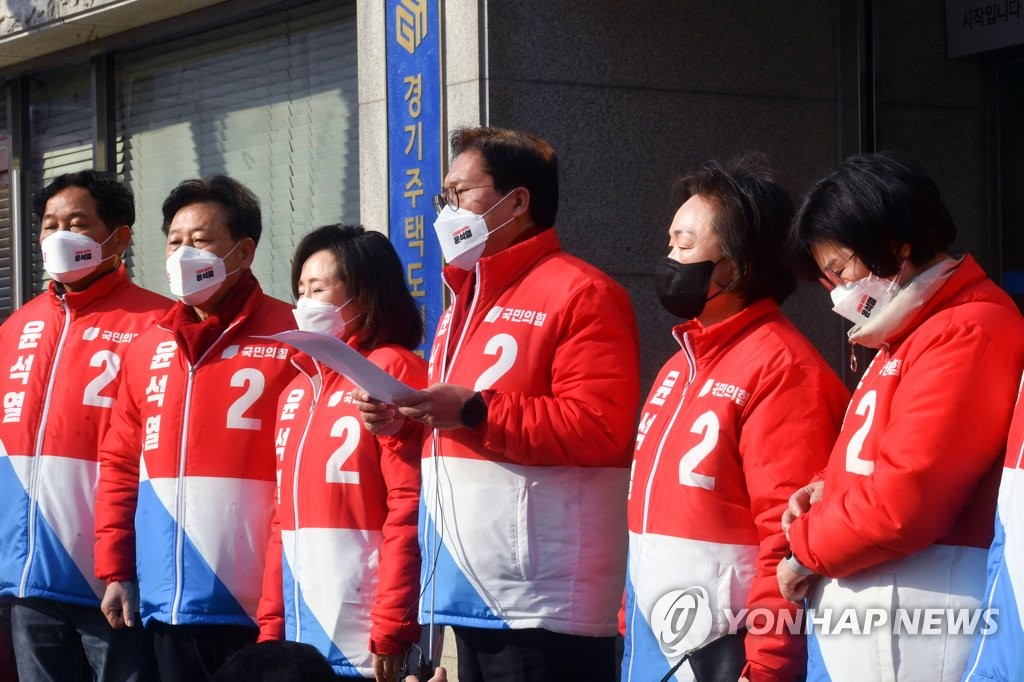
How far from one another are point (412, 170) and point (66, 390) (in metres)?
1.54

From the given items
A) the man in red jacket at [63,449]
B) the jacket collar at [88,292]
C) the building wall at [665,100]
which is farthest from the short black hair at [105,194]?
the building wall at [665,100]

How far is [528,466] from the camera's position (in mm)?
3664

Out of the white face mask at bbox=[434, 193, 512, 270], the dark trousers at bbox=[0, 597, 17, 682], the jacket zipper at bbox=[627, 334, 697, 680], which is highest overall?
the white face mask at bbox=[434, 193, 512, 270]

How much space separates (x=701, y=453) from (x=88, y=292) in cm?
275

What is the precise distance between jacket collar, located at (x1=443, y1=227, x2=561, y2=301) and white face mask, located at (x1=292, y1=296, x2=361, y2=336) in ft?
1.49

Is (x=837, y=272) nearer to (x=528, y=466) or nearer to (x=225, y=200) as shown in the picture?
(x=528, y=466)

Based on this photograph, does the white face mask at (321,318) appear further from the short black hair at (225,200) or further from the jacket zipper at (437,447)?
the short black hair at (225,200)

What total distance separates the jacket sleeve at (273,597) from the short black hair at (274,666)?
1.42 meters

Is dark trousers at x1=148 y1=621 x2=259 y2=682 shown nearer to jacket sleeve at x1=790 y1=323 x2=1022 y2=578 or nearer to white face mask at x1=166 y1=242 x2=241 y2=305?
white face mask at x1=166 y1=242 x2=241 y2=305

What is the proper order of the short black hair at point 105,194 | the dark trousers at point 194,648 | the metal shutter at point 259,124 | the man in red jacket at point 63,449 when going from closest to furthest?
the dark trousers at point 194,648 < the man in red jacket at point 63,449 < the short black hair at point 105,194 < the metal shutter at point 259,124

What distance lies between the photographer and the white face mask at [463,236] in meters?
3.88

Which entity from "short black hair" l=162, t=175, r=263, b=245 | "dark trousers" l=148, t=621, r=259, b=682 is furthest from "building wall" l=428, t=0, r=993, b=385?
"dark trousers" l=148, t=621, r=259, b=682

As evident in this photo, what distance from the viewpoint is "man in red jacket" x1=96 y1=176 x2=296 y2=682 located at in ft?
14.6

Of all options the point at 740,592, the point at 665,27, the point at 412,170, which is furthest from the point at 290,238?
the point at 740,592
